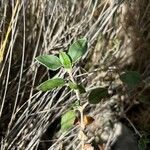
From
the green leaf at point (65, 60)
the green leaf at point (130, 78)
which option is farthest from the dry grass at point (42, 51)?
the green leaf at point (65, 60)

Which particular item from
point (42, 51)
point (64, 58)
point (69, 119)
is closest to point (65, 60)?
point (64, 58)

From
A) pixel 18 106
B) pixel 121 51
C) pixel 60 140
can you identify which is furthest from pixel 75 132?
pixel 121 51

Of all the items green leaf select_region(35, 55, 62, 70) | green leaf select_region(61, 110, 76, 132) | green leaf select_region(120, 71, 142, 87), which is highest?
green leaf select_region(35, 55, 62, 70)

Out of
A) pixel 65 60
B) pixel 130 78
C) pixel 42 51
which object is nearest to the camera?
pixel 65 60

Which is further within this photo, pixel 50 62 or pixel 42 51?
pixel 42 51

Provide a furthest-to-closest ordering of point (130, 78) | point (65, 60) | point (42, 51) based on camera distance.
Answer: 1. point (42, 51)
2. point (130, 78)
3. point (65, 60)

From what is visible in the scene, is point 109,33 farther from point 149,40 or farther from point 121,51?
point 149,40

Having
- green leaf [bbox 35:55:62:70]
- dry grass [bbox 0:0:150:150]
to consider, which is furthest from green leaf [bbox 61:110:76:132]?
dry grass [bbox 0:0:150:150]

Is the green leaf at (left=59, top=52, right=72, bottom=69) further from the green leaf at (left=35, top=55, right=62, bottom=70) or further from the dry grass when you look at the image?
the dry grass

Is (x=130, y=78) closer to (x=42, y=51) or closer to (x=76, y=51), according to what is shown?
(x=76, y=51)
